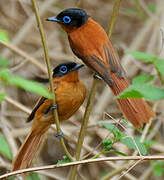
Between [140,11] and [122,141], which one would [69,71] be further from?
[140,11]

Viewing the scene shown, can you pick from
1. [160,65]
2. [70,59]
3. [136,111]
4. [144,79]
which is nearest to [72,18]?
[144,79]

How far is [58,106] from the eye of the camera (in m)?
3.41

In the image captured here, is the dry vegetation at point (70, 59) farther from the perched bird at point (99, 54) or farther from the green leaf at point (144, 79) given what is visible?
the green leaf at point (144, 79)

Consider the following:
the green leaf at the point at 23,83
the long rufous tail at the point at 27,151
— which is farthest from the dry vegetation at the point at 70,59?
the green leaf at the point at 23,83

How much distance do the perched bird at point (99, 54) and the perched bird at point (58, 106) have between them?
157 mm

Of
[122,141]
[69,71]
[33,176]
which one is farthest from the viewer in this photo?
[69,71]

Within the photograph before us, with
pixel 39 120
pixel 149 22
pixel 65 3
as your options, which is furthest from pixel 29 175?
pixel 65 3

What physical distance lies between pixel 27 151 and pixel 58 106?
1.69 ft

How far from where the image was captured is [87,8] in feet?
22.3

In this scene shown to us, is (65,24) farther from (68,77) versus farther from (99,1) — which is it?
(99,1)

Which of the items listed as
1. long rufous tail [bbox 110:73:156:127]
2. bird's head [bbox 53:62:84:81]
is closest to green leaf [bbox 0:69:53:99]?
long rufous tail [bbox 110:73:156:127]

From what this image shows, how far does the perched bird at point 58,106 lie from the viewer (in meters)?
3.38

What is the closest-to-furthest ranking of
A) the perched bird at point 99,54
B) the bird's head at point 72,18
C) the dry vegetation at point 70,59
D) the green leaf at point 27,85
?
1. the green leaf at point 27,85
2. the perched bird at point 99,54
3. the bird's head at point 72,18
4. the dry vegetation at point 70,59

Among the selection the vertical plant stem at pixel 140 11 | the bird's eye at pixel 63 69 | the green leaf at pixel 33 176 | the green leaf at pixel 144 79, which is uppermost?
the vertical plant stem at pixel 140 11
